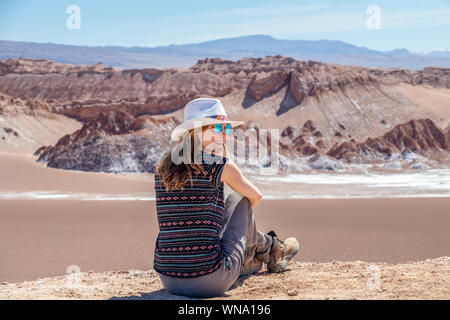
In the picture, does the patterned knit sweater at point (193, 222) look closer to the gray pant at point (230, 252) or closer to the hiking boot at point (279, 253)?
the gray pant at point (230, 252)

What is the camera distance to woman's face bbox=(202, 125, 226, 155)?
348 centimetres

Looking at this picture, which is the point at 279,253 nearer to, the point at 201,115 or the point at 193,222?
the point at 193,222

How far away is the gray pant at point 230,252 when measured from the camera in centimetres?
349

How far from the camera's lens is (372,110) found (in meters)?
30.6

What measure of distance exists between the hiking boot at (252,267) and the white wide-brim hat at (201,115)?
1.12 meters

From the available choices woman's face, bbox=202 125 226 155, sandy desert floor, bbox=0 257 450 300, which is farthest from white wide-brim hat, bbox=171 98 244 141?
sandy desert floor, bbox=0 257 450 300

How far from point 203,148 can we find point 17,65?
203ft

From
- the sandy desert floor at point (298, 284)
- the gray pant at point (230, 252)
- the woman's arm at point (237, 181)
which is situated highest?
the woman's arm at point (237, 181)

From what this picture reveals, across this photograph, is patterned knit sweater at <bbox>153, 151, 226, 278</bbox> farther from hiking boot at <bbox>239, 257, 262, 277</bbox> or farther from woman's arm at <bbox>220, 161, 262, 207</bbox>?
hiking boot at <bbox>239, 257, 262, 277</bbox>

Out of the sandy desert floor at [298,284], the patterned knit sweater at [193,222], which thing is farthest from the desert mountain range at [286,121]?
the patterned knit sweater at [193,222]

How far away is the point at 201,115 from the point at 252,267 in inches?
51.9

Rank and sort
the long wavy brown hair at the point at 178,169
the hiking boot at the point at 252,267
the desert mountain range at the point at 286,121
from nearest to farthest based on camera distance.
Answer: the long wavy brown hair at the point at 178,169, the hiking boot at the point at 252,267, the desert mountain range at the point at 286,121

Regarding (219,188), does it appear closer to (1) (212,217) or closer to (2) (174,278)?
(1) (212,217)

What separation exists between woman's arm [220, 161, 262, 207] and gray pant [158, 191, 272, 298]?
0.27 feet
